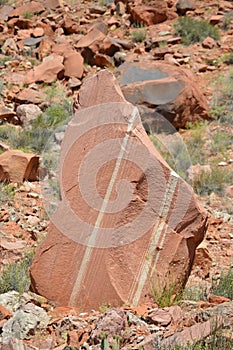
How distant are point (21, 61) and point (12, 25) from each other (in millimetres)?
2050

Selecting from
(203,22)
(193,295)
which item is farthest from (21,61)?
(193,295)

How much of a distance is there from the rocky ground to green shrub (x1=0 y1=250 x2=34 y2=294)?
0.56ft

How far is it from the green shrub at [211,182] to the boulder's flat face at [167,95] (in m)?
1.84

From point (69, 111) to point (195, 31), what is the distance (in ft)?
13.6

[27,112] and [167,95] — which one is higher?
[167,95]

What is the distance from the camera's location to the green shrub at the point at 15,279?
435 centimetres

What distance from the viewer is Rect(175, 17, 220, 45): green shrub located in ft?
40.2

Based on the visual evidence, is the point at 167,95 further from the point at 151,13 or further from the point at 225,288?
the point at 225,288

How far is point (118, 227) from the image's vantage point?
405 centimetres

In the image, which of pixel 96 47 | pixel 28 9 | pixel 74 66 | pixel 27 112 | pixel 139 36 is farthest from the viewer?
pixel 28 9

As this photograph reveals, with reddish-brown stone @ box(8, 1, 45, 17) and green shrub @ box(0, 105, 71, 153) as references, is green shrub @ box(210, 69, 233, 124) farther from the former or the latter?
reddish-brown stone @ box(8, 1, 45, 17)

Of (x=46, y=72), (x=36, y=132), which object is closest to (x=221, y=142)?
(x=36, y=132)

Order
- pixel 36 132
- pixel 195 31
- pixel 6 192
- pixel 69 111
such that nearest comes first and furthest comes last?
1. pixel 6 192
2. pixel 36 132
3. pixel 69 111
4. pixel 195 31

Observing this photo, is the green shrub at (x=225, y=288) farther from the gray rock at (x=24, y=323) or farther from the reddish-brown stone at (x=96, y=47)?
the reddish-brown stone at (x=96, y=47)
